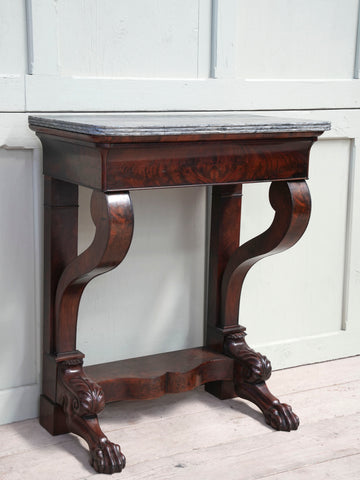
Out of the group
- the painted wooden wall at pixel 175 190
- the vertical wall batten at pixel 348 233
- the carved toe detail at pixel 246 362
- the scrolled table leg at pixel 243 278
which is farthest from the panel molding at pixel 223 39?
the carved toe detail at pixel 246 362

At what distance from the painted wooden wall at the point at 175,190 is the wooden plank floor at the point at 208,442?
0.21m

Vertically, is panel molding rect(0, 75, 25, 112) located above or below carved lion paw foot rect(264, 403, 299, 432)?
above

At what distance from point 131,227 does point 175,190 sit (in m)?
0.61

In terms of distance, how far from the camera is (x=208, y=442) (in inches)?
91.2

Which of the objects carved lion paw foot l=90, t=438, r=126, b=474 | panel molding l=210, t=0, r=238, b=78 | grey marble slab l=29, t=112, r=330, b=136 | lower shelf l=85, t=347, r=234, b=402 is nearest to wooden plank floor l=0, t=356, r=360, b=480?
carved lion paw foot l=90, t=438, r=126, b=474

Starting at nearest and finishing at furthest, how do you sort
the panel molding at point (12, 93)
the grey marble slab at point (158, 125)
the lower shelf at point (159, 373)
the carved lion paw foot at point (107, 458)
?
1. the grey marble slab at point (158, 125)
2. the carved lion paw foot at point (107, 458)
3. the panel molding at point (12, 93)
4. the lower shelf at point (159, 373)

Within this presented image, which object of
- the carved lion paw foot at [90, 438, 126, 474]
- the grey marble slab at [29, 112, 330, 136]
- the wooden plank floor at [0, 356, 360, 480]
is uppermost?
the grey marble slab at [29, 112, 330, 136]

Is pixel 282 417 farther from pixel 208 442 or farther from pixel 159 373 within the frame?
pixel 159 373

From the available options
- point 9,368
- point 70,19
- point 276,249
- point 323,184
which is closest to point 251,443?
point 276,249

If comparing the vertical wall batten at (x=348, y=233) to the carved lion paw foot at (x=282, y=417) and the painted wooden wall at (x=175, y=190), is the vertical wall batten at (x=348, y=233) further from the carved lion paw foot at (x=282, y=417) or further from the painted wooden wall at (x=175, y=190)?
the carved lion paw foot at (x=282, y=417)

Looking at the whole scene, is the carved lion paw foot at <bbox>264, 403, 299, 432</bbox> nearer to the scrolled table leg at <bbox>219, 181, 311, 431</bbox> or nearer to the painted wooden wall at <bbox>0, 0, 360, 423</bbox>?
the scrolled table leg at <bbox>219, 181, 311, 431</bbox>

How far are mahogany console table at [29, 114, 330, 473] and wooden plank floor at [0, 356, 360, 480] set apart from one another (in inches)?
2.5

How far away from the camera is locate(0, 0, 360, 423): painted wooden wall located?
2320 mm

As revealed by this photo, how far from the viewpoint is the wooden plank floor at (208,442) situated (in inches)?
84.0
